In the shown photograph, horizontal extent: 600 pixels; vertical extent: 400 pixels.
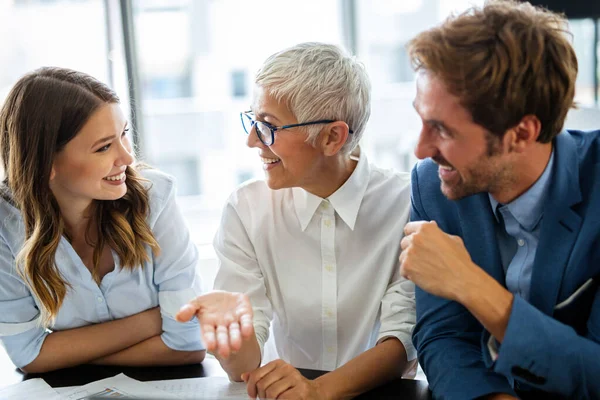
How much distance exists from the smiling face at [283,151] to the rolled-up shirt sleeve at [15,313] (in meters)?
0.72

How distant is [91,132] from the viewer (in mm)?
1819

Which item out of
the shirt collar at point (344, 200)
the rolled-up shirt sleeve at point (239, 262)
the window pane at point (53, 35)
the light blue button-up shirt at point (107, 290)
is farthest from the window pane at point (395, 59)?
the light blue button-up shirt at point (107, 290)

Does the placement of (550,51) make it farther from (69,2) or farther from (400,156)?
(400,156)

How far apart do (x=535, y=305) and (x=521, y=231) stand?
17 centimetres

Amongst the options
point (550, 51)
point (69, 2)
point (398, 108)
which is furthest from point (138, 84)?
point (398, 108)

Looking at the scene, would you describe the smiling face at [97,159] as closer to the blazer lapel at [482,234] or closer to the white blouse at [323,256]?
the white blouse at [323,256]

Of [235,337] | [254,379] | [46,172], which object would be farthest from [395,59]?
Result: [235,337]

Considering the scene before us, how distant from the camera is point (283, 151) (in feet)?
6.10

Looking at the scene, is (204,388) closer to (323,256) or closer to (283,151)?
(323,256)

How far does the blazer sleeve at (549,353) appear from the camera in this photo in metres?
1.36

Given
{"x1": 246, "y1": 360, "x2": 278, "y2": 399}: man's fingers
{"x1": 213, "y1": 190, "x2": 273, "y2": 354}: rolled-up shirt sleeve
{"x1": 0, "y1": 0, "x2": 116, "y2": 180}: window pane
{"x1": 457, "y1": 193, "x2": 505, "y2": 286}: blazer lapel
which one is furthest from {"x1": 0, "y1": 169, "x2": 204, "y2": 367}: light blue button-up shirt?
{"x1": 0, "y1": 0, "x2": 116, "y2": 180}: window pane

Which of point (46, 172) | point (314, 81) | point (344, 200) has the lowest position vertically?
point (344, 200)

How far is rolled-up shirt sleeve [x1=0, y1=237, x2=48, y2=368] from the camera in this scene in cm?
179

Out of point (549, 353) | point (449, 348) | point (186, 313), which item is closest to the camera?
point (549, 353)
